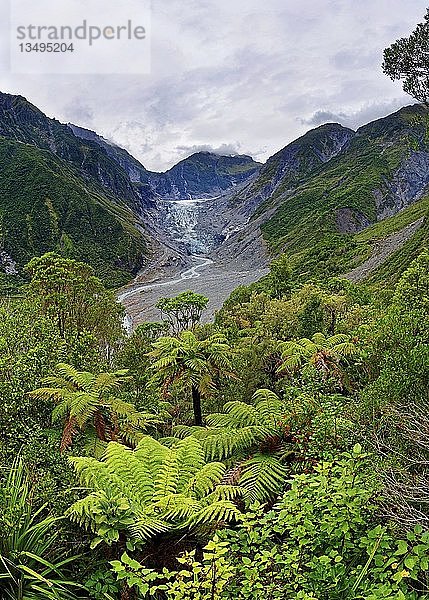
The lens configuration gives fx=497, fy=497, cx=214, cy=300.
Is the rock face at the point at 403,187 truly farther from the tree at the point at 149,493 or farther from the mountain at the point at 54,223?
the tree at the point at 149,493

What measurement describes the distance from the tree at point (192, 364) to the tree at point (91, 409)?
6.22 ft

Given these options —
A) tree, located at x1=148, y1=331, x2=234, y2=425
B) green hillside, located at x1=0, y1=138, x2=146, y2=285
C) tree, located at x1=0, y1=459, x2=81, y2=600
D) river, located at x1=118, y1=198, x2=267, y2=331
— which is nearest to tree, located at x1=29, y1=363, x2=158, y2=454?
tree, located at x1=148, y1=331, x2=234, y2=425

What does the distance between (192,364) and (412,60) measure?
42.0 ft

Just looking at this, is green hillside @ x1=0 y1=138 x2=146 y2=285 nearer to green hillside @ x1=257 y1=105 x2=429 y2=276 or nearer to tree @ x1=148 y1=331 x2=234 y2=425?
green hillside @ x1=257 y1=105 x2=429 y2=276

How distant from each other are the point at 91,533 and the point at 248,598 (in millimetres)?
1786

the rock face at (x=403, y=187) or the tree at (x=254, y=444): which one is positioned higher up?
the rock face at (x=403, y=187)

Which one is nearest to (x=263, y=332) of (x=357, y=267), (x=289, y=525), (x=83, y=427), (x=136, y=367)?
(x=136, y=367)

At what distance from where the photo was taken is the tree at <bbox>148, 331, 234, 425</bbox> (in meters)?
10.2

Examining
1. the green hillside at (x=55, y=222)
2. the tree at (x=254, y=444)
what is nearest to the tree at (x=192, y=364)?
the tree at (x=254, y=444)

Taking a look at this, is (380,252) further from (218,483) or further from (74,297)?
(218,483)

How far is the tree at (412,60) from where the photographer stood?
15656 millimetres

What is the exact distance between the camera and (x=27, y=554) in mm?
3746

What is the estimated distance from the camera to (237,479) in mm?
5621

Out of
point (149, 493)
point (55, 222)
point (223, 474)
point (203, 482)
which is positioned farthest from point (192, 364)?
point (55, 222)
